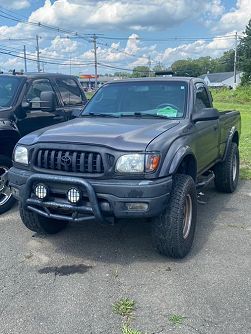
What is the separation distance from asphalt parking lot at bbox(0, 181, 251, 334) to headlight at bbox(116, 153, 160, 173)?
987mm

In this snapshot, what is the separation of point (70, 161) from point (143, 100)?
169 cm

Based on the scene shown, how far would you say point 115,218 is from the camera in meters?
4.03

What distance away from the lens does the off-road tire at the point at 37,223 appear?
4.71m

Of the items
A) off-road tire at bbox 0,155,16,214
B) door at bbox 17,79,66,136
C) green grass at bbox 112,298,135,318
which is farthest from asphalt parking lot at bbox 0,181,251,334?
door at bbox 17,79,66,136

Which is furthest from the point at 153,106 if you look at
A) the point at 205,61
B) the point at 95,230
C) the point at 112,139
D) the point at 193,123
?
the point at 205,61

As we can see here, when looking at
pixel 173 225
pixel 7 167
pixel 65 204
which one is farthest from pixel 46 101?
pixel 173 225

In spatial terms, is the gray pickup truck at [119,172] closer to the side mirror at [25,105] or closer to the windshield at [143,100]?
the windshield at [143,100]

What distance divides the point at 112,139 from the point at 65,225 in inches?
68.6

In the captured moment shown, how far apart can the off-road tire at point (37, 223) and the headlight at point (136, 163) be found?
4.49ft

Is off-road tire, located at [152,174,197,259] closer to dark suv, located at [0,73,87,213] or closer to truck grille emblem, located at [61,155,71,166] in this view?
truck grille emblem, located at [61,155,71,166]

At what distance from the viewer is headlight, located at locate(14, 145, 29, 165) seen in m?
4.34

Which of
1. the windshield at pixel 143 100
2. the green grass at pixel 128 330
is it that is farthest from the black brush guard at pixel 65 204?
the windshield at pixel 143 100

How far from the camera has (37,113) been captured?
20.6ft

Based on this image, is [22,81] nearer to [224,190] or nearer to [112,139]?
[112,139]
